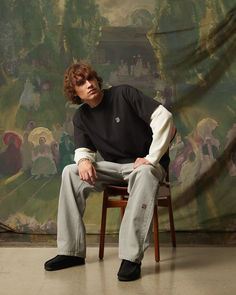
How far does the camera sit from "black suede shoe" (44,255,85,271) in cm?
224

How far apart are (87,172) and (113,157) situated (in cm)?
24

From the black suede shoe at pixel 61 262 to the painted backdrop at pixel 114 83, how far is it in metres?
0.93

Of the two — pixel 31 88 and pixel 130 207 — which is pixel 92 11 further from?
pixel 130 207

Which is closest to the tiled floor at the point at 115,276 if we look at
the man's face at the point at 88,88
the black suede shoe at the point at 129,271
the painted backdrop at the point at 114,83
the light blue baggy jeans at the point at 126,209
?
the black suede shoe at the point at 129,271

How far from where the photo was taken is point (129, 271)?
203 centimetres

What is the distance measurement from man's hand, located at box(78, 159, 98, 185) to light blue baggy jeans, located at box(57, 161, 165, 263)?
0.06 metres

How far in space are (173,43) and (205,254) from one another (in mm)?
1517

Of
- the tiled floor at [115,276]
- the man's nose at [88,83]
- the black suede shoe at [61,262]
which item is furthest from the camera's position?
the man's nose at [88,83]

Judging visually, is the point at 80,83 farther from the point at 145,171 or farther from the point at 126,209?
the point at 126,209

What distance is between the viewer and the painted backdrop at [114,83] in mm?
3266

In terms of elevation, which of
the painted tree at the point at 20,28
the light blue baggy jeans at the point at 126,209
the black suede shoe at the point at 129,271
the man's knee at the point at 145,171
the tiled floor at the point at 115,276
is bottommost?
the tiled floor at the point at 115,276

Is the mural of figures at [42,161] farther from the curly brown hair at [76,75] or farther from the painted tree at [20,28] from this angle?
the curly brown hair at [76,75]

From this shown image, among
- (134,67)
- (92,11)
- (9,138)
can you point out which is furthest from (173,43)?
(9,138)

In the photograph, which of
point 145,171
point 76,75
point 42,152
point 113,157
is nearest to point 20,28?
point 42,152
